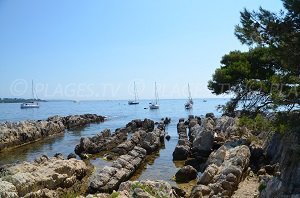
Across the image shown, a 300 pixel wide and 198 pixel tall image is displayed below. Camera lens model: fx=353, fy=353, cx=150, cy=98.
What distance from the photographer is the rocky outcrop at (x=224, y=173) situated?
19.5 m

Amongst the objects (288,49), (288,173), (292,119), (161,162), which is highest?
(288,49)

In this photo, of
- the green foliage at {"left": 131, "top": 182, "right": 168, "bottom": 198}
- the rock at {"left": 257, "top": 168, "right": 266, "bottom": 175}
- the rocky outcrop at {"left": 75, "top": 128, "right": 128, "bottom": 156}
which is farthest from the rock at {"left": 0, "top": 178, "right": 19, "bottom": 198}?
the rocky outcrop at {"left": 75, "top": 128, "right": 128, "bottom": 156}

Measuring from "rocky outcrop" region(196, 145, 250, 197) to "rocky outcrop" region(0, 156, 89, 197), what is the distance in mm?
8237

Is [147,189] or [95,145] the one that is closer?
[147,189]

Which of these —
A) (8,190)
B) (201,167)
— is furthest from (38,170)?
(201,167)

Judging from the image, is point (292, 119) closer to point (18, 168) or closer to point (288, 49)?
point (288, 49)

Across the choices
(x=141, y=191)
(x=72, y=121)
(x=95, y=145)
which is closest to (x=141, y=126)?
(x=72, y=121)

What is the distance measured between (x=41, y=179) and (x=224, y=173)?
35.1ft

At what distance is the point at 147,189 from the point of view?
1486cm

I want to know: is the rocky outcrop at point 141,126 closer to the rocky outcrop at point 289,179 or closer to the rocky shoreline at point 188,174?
the rocky shoreline at point 188,174

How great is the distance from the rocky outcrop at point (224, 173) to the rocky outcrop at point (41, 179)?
824 centimetres

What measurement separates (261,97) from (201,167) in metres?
9.07

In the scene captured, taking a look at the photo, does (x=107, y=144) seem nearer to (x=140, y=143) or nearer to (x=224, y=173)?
(x=140, y=143)

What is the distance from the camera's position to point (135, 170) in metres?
27.3
